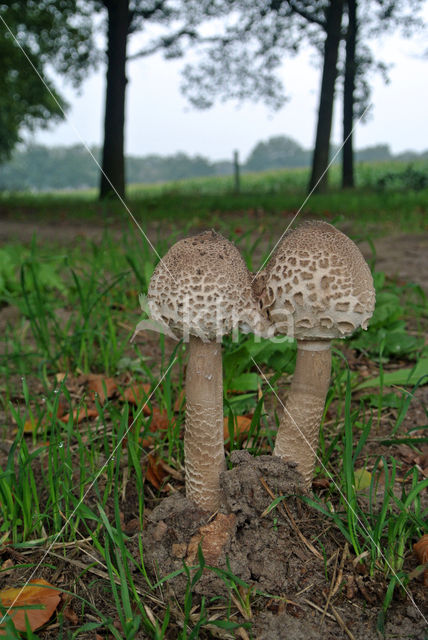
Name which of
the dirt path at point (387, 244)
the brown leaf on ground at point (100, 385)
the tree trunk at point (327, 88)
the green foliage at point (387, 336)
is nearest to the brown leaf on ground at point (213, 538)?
the brown leaf on ground at point (100, 385)

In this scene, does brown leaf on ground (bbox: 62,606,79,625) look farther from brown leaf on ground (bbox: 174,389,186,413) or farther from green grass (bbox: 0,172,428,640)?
brown leaf on ground (bbox: 174,389,186,413)

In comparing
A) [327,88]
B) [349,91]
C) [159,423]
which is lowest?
[159,423]

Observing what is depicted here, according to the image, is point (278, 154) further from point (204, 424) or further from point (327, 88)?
point (204, 424)

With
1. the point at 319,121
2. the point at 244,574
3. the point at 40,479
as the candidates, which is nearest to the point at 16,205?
the point at 319,121

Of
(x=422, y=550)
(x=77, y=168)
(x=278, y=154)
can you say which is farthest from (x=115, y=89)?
(x=77, y=168)

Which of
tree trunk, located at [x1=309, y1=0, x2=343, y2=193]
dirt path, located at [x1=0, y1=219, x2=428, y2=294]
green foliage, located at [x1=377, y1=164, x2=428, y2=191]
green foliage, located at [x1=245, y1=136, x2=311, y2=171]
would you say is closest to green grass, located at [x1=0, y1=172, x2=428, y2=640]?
dirt path, located at [x1=0, y1=219, x2=428, y2=294]

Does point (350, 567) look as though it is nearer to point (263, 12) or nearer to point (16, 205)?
point (16, 205)
